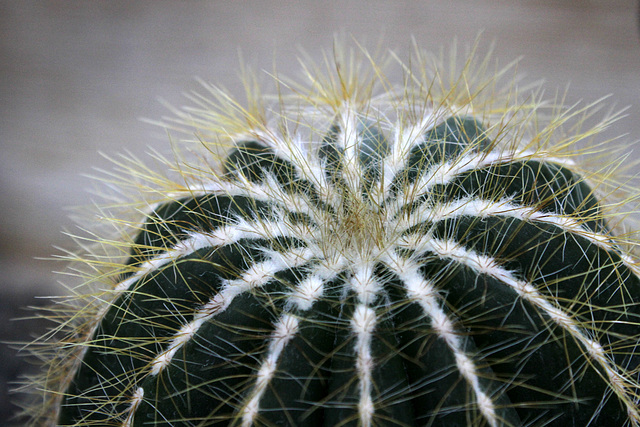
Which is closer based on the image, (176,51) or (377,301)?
(377,301)

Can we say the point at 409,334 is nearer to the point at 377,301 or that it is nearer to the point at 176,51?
the point at 377,301

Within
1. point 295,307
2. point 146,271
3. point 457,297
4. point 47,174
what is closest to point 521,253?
point 457,297

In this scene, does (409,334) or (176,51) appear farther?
(176,51)

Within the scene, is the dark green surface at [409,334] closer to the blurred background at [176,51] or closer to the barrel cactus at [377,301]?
the barrel cactus at [377,301]

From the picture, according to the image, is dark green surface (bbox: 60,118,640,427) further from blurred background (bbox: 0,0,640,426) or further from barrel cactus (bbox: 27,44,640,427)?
blurred background (bbox: 0,0,640,426)

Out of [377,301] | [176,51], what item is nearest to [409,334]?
[377,301]
